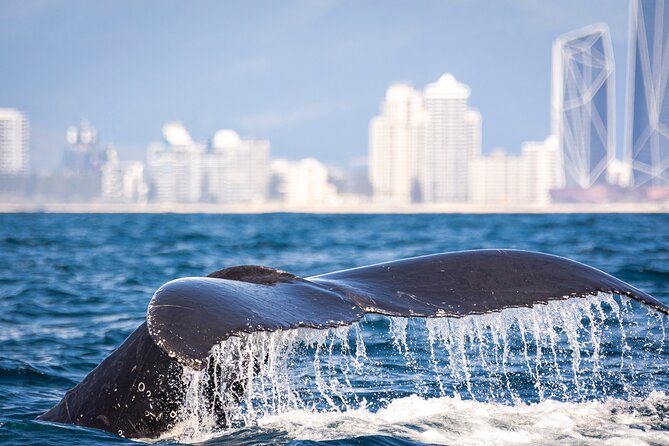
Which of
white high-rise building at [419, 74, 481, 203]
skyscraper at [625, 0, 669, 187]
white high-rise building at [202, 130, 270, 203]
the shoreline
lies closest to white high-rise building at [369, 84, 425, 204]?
white high-rise building at [419, 74, 481, 203]

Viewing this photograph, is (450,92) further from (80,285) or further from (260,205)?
(80,285)

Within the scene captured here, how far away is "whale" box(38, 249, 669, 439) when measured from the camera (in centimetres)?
258

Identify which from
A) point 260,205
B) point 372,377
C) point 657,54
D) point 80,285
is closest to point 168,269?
point 80,285

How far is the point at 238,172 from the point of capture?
190500 millimetres

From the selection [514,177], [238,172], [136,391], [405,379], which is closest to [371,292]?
[136,391]

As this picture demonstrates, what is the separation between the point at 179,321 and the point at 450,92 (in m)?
198

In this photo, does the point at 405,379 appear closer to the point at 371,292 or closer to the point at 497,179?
the point at 371,292

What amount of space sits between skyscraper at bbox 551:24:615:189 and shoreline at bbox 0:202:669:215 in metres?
8.41

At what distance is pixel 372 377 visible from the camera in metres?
5.86

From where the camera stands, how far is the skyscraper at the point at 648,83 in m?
145

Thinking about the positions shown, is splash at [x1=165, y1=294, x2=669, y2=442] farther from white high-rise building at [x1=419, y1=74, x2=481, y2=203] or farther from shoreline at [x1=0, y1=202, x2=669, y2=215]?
white high-rise building at [x1=419, y1=74, x2=481, y2=203]

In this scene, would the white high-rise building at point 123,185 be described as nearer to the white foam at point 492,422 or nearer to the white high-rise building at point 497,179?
the white high-rise building at point 497,179

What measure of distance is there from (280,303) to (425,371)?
3349 millimetres

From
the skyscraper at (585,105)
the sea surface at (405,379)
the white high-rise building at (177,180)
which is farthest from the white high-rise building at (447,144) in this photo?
the sea surface at (405,379)
